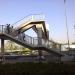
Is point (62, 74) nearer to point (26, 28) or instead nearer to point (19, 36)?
point (19, 36)

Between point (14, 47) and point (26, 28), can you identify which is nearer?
point (26, 28)

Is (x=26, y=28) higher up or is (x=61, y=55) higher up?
(x=26, y=28)

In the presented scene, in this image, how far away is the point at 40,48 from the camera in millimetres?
32875


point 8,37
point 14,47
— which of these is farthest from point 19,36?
point 14,47

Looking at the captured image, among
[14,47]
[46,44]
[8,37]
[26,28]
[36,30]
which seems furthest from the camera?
[14,47]

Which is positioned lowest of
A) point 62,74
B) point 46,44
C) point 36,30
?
point 62,74

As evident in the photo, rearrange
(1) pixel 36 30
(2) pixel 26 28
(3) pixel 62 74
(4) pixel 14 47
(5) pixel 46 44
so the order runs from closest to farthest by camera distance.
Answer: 1. (3) pixel 62 74
2. (5) pixel 46 44
3. (2) pixel 26 28
4. (1) pixel 36 30
5. (4) pixel 14 47

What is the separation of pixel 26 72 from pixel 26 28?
859 inches

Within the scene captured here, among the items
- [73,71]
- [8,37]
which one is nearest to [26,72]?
[73,71]

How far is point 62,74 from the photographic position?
14227 millimetres

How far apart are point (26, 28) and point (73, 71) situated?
71.1 ft

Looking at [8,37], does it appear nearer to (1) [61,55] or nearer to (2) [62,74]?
(1) [61,55]

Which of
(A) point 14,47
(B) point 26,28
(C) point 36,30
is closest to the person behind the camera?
(B) point 26,28

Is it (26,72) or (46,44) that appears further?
(46,44)
